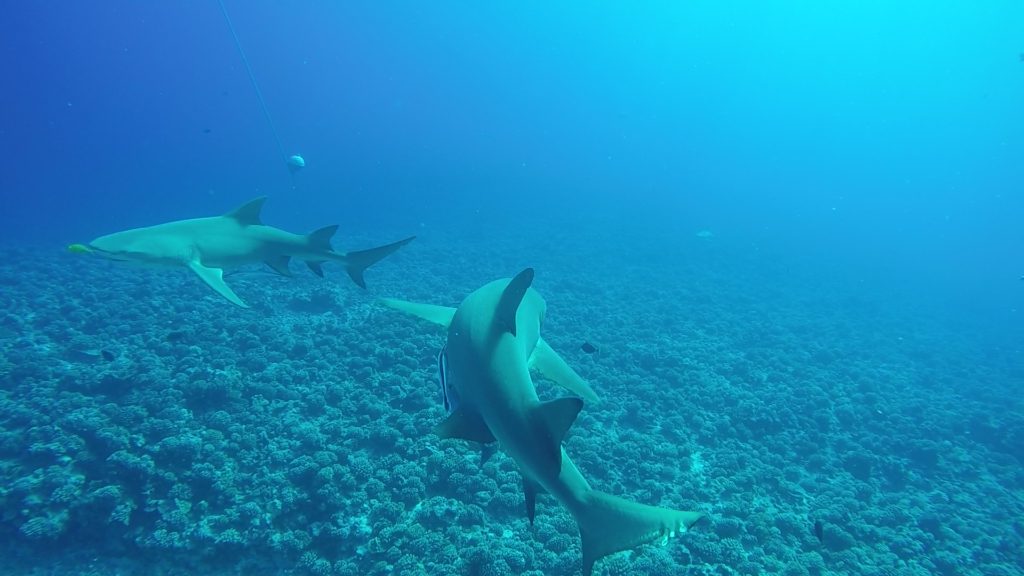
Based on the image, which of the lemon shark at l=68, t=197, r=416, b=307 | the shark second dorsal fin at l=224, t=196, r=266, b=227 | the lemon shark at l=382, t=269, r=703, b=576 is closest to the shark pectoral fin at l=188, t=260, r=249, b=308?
the lemon shark at l=68, t=197, r=416, b=307

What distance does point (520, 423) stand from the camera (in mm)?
3182

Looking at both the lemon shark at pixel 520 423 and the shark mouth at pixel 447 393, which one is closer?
the lemon shark at pixel 520 423

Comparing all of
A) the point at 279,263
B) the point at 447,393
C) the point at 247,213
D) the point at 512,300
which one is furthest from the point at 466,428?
the point at 247,213

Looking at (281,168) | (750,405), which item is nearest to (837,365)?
(750,405)

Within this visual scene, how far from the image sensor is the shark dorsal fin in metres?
3.67

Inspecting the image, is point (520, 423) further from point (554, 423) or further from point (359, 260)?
point (359, 260)

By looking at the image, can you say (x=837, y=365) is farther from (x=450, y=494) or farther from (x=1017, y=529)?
(x=450, y=494)

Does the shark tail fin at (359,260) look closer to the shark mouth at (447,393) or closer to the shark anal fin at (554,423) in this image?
the shark mouth at (447,393)

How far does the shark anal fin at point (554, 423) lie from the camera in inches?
117

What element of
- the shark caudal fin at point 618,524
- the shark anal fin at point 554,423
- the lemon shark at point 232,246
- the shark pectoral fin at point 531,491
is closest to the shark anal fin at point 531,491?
the shark pectoral fin at point 531,491

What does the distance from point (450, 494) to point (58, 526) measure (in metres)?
5.74

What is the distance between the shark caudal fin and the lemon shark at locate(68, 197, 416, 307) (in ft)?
14.0

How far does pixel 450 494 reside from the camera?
808 centimetres

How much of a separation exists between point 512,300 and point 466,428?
1.06 metres
